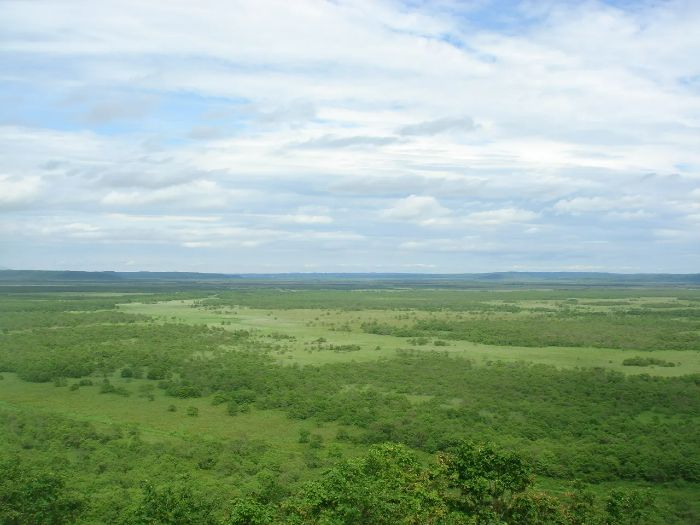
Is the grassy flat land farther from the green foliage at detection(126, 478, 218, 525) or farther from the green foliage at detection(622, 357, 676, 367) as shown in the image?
the green foliage at detection(126, 478, 218, 525)

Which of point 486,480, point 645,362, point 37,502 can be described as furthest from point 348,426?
point 645,362

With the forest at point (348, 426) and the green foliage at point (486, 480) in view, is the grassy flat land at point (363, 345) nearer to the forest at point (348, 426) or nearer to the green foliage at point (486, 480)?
the forest at point (348, 426)

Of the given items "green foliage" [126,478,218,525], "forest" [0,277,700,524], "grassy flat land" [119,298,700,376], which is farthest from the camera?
"grassy flat land" [119,298,700,376]

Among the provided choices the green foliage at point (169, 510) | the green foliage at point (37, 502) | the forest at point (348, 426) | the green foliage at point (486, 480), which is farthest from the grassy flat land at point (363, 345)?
the green foliage at point (169, 510)

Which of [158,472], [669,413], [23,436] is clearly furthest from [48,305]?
[669,413]

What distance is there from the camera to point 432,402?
40000 millimetres

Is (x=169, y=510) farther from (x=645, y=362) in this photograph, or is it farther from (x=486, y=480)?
(x=645, y=362)

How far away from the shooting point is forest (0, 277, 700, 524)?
816 inches

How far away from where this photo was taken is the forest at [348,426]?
20734 millimetres

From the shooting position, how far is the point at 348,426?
36344 mm

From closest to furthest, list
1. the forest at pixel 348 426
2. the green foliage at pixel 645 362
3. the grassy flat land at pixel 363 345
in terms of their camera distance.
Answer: the forest at pixel 348 426
the green foliage at pixel 645 362
the grassy flat land at pixel 363 345

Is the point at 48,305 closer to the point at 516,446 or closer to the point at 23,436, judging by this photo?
the point at 23,436

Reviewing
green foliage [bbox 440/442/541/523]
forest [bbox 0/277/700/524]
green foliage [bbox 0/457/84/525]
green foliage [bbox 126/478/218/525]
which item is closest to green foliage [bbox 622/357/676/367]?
forest [bbox 0/277/700/524]

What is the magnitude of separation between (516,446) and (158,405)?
2198 centimetres
